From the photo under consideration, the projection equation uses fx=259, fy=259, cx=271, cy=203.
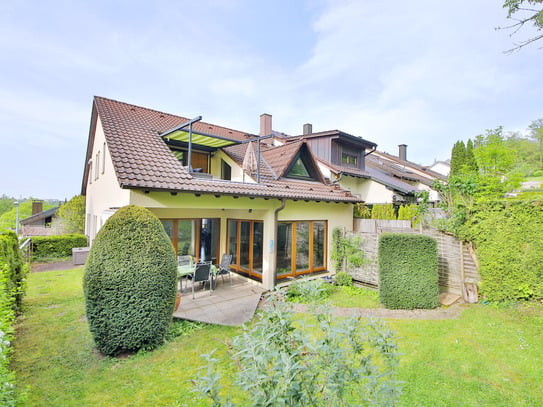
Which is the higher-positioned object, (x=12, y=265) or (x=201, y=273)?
(x=12, y=265)

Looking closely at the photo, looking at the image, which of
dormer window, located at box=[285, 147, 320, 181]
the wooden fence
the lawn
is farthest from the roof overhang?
the wooden fence

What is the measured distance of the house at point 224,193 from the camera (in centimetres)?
859

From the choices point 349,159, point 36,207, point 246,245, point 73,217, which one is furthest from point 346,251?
point 36,207

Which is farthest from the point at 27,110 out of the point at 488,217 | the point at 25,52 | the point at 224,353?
the point at 488,217

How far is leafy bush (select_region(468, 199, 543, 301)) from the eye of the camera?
25.4ft

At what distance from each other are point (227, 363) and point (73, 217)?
68.7 ft

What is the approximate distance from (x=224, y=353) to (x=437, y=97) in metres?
18.7

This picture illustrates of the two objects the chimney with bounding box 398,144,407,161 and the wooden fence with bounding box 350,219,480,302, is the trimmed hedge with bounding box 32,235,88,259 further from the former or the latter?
the chimney with bounding box 398,144,407,161

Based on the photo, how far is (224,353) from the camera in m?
5.91

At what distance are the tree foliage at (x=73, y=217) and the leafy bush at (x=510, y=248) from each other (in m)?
24.9

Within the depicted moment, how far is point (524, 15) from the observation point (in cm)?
880

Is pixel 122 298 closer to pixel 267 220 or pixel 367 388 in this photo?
pixel 367 388

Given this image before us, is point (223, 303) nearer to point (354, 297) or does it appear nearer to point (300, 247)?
point (300, 247)

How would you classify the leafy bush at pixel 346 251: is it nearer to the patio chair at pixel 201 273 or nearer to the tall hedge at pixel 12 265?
the patio chair at pixel 201 273
